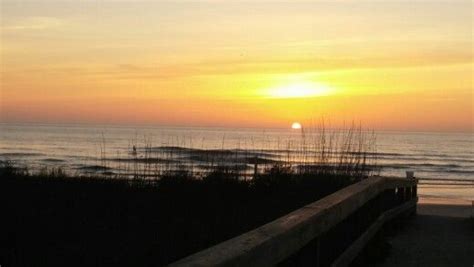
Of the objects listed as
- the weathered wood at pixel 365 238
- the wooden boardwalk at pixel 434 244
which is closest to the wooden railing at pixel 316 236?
the weathered wood at pixel 365 238

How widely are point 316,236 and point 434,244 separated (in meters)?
3.97

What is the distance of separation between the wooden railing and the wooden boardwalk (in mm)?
390

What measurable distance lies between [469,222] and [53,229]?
7.14 m

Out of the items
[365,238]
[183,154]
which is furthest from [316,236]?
[183,154]

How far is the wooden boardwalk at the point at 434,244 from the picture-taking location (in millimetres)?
6707

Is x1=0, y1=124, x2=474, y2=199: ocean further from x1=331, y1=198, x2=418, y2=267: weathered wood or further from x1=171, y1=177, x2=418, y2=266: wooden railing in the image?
x1=171, y1=177, x2=418, y2=266: wooden railing

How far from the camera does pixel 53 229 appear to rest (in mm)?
5996

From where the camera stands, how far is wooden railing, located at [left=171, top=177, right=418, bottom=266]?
3047 millimetres

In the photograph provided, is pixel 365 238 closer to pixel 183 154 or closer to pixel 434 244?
pixel 434 244

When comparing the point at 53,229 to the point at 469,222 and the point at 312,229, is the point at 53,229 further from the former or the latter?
the point at 469,222

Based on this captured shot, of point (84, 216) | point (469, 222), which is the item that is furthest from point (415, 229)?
point (84, 216)

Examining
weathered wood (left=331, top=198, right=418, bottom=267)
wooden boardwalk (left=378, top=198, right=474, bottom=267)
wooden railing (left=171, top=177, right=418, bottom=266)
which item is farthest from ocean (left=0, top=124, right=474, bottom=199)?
wooden railing (left=171, top=177, right=418, bottom=266)

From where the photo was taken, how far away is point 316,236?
4.47 m

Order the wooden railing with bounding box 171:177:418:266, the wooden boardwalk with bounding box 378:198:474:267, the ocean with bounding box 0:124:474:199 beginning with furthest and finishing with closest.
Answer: the ocean with bounding box 0:124:474:199
the wooden boardwalk with bounding box 378:198:474:267
the wooden railing with bounding box 171:177:418:266
